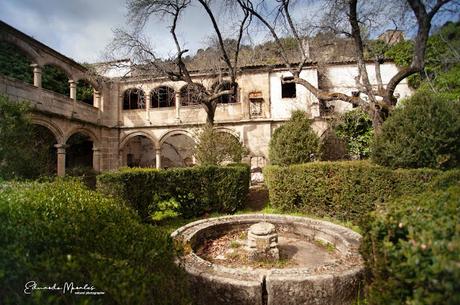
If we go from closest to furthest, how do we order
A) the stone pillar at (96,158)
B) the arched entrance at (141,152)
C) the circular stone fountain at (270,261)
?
the circular stone fountain at (270,261)
the stone pillar at (96,158)
the arched entrance at (141,152)

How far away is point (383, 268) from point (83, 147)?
63.4 feet

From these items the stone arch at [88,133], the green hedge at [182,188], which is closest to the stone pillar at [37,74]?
the stone arch at [88,133]

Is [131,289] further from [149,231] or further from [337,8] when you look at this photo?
[337,8]

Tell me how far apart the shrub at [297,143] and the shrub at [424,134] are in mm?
3732

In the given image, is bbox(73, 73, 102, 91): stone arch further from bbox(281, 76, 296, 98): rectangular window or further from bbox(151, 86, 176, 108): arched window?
bbox(281, 76, 296, 98): rectangular window

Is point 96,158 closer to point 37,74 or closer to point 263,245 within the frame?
point 37,74

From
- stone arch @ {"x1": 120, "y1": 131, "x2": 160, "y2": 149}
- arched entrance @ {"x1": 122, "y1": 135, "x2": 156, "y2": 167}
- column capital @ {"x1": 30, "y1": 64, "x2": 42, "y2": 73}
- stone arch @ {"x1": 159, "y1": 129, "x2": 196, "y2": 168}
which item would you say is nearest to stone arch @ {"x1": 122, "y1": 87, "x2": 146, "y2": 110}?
stone arch @ {"x1": 120, "y1": 131, "x2": 160, "y2": 149}

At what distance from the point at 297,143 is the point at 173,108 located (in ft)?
31.2

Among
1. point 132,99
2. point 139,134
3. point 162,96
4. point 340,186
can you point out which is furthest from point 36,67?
point 340,186

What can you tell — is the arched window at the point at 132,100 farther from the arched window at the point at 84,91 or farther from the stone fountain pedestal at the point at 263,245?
the stone fountain pedestal at the point at 263,245

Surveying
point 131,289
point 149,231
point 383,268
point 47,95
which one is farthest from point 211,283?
point 47,95

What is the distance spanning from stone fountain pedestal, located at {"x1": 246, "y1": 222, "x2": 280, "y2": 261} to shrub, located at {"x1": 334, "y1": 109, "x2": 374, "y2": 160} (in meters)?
10.6

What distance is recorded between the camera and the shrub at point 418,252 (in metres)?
1.28

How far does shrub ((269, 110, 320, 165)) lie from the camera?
936cm
